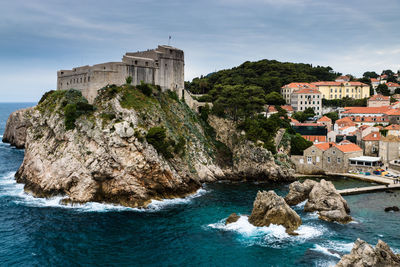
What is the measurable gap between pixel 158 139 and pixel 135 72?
15.4 metres

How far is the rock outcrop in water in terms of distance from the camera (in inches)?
1377

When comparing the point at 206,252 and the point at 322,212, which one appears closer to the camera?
the point at 206,252

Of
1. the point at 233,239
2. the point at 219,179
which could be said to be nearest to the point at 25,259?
the point at 233,239

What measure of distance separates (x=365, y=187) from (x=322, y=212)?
14.8 metres

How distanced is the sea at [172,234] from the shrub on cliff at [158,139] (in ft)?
22.6

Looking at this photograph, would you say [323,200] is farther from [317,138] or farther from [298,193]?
[317,138]

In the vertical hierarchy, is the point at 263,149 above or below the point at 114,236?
above

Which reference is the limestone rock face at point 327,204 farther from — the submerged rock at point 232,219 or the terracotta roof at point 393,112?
the terracotta roof at point 393,112

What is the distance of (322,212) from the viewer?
1414 inches

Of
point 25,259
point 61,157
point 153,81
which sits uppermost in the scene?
point 153,81

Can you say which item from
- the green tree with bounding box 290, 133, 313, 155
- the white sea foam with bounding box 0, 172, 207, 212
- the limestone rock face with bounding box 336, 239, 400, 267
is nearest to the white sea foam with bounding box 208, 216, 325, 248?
the limestone rock face with bounding box 336, 239, 400, 267

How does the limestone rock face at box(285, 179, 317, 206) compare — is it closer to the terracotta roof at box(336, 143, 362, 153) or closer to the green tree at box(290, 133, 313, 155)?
the green tree at box(290, 133, 313, 155)

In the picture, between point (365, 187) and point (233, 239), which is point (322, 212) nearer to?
point (233, 239)

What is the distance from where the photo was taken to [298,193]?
4112 centimetres
